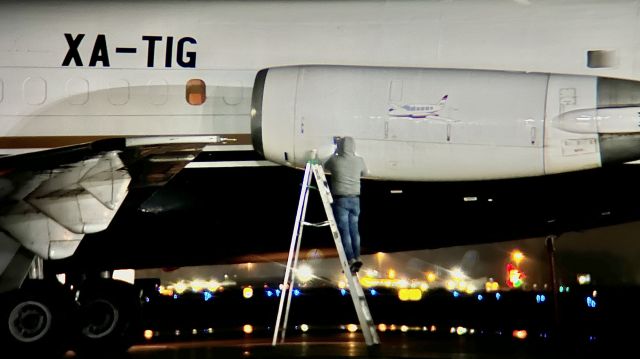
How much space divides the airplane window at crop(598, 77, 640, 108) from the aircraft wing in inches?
179

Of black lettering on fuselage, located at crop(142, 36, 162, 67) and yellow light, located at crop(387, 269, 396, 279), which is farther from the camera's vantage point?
yellow light, located at crop(387, 269, 396, 279)

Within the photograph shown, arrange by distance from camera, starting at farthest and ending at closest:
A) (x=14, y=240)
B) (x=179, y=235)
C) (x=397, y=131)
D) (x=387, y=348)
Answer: (x=179, y=235), (x=14, y=240), (x=397, y=131), (x=387, y=348)

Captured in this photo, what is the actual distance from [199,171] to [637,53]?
18.5 ft

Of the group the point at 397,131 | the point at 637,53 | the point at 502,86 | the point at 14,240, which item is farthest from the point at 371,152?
the point at 14,240

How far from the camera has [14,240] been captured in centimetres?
1395

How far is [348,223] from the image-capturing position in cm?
1179

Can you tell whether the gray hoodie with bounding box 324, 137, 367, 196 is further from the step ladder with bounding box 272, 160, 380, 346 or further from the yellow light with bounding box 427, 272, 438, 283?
the yellow light with bounding box 427, 272, 438, 283

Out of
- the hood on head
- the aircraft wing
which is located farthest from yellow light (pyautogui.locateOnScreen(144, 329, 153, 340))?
the hood on head

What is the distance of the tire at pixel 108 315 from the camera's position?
567 inches

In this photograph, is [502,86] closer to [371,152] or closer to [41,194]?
[371,152]

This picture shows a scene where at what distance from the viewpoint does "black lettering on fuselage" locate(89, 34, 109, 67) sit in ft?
47.7

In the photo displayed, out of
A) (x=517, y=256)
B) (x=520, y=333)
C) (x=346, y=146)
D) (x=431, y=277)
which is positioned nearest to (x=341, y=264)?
(x=346, y=146)

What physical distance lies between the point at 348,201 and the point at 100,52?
462 centimetres

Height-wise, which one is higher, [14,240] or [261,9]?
[261,9]
